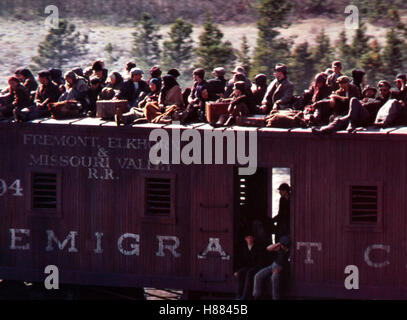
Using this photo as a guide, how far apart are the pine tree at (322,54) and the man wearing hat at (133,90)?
68.9ft

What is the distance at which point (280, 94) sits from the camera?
20312 mm

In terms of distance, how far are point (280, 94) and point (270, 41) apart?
887 inches

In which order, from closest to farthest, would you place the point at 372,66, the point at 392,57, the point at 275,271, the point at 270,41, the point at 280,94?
1. the point at 275,271
2. the point at 280,94
3. the point at 372,66
4. the point at 392,57
5. the point at 270,41

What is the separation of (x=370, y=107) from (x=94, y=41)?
30.6 m

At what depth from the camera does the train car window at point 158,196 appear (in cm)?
1980

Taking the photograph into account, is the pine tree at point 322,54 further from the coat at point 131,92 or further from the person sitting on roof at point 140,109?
the person sitting on roof at point 140,109

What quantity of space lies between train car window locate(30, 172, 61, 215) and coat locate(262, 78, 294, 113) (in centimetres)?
462

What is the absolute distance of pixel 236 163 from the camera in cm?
1923

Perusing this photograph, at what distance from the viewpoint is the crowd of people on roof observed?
1917 centimetres

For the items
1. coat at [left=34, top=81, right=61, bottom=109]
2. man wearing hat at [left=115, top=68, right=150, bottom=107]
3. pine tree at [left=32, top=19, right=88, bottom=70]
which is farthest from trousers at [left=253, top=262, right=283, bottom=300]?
pine tree at [left=32, top=19, right=88, bottom=70]

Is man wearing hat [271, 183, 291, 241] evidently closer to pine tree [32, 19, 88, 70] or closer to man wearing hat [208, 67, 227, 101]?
man wearing hat [208, 67, 227, 101]
